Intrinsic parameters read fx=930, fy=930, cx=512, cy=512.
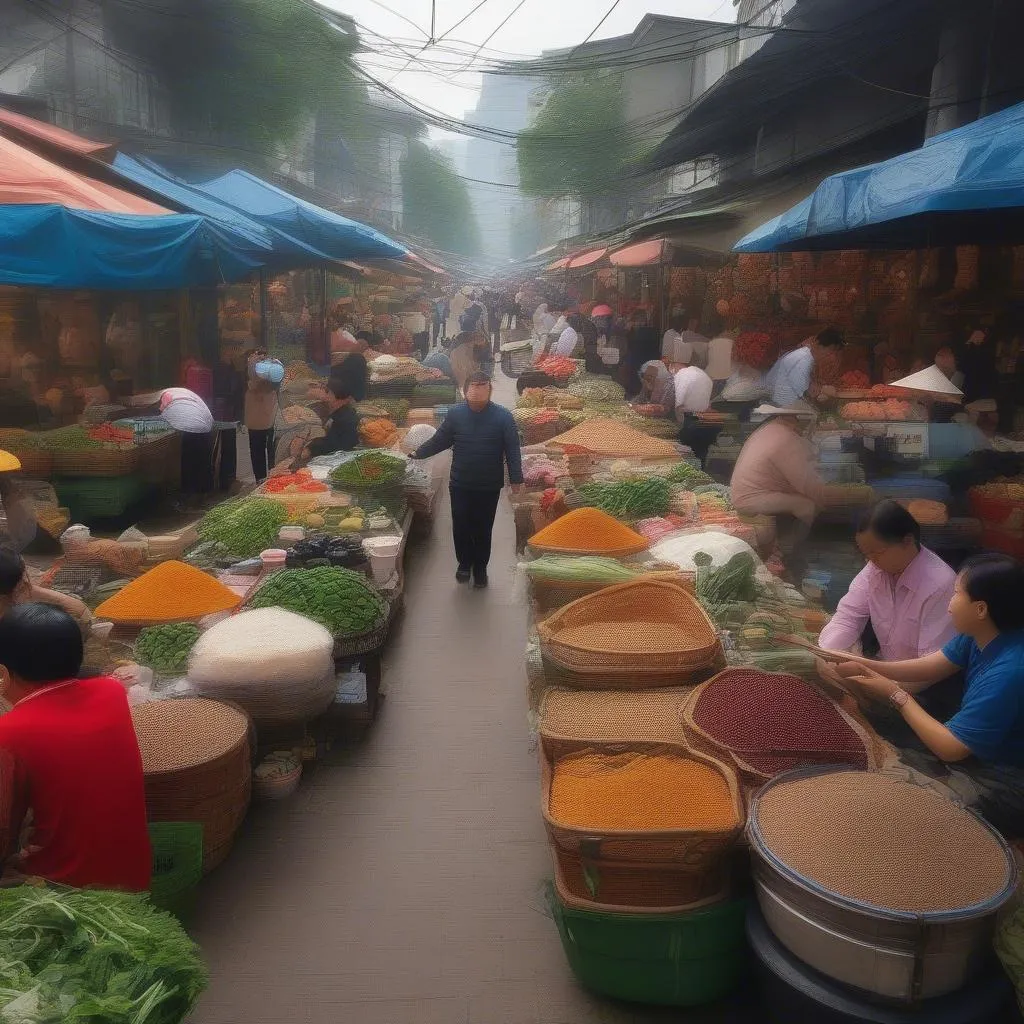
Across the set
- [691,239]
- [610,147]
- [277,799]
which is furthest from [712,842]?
[610,147]

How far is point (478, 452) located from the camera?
26.1 feet

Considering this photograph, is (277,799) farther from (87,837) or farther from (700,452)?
(700,452)

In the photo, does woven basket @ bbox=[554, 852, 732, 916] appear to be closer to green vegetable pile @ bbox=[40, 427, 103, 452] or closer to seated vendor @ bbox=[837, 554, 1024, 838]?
seated vendor @ bbox=[837, 554, 1024, 838]

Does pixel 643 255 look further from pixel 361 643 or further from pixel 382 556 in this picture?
pixel 361 643

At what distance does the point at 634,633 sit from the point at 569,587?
0.89m

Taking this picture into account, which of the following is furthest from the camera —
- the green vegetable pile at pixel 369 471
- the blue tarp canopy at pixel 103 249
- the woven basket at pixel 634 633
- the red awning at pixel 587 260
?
the red awning at pixel 587 260

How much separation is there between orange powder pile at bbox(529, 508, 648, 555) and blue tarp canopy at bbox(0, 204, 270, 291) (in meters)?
3.73

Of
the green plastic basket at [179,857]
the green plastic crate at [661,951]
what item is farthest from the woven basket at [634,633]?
the green plastic basket at [179,857]

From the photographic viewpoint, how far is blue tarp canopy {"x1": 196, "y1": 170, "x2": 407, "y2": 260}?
1365cm

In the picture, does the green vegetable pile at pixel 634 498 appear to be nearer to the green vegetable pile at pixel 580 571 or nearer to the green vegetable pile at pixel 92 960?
the green vegetable pile at pixel 580 571

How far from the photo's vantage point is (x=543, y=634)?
15.2ft

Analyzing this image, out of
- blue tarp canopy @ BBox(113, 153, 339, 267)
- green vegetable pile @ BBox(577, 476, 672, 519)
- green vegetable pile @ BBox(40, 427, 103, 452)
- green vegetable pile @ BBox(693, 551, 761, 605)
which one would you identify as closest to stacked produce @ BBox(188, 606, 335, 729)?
green vegetable pile @ BBox(693, 551, 761, 605)

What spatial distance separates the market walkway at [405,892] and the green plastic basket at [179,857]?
0.18 m

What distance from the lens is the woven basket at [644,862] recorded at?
3084mm
